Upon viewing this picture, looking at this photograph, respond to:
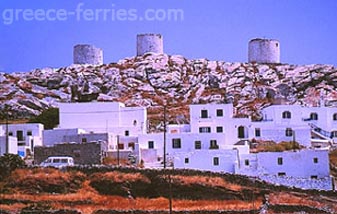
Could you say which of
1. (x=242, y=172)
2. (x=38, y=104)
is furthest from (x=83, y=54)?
(x=242, y=172)

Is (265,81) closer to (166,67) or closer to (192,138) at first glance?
(166,67)

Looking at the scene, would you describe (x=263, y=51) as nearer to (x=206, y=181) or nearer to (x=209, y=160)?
(x=209, y=160)

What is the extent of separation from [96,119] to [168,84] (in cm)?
1605

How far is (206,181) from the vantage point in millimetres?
20438

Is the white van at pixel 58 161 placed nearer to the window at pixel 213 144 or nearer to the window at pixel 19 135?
the window at pixel 19 135

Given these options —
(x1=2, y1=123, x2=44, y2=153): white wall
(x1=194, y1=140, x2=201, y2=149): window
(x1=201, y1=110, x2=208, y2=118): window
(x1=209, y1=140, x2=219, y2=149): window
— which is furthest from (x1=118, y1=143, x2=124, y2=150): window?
(x1=201, y1=110, x2=208, y2=118): window

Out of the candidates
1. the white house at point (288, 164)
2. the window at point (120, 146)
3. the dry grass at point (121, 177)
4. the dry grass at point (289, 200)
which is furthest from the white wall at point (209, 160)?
the window at point (120, 146)

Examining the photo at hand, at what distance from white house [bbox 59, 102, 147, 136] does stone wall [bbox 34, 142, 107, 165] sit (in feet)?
11.6

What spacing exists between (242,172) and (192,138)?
8.74 feet

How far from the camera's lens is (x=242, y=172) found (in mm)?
22297

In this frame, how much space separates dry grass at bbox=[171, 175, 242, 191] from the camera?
20.3 m

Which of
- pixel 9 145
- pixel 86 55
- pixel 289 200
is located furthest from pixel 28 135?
pixel 86 55

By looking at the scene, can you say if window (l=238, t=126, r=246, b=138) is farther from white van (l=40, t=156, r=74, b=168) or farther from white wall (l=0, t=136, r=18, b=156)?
white wall (l=0, t=136, r=18, b=156)

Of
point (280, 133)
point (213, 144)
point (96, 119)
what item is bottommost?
point (213, 144)
